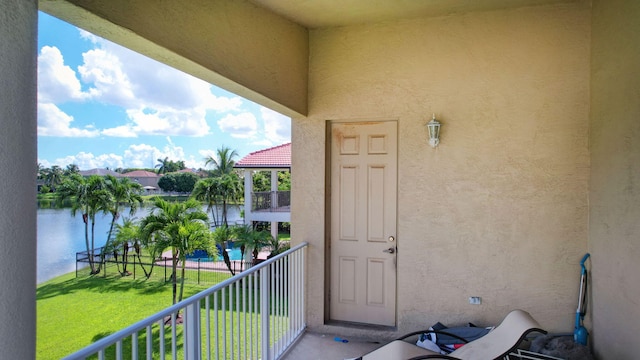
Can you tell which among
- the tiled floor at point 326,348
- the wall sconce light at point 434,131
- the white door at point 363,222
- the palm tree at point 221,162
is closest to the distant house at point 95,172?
the palm tree at point 221,162

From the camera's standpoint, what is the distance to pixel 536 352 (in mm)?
3436

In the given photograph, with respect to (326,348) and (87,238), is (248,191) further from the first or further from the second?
(326,348)

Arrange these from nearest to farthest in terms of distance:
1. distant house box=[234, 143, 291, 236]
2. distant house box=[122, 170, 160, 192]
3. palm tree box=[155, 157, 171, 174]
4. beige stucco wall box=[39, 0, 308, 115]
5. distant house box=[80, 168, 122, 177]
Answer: beige stucco wall box=[39, 0, 308, 115], distant house box=[234, 143, 291, 236], distant house box=[80, 168, 122, 177], distant house box=[122, 170, 160, 192], palm tree box=[155, 157, 171, 174]

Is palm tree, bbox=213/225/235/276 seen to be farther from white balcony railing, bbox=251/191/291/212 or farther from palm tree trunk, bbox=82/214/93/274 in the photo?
palm tree trunk, bbox=82/214/93/274

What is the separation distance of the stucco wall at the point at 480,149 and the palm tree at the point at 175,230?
23.5ft

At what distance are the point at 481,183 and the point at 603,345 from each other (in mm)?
1863

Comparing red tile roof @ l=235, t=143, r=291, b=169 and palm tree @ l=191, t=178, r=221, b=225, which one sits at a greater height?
red tile roof @ l=235, t=143, r=291, b=169

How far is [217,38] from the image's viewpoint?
268 centimetres

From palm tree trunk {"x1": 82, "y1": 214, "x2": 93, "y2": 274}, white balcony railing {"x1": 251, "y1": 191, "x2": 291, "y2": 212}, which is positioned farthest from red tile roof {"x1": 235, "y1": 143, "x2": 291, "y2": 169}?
palm tree trunk {"x1": 82, "y1": 214, "x2": 93, "y2": 274}

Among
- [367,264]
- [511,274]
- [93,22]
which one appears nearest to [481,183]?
[511,274]

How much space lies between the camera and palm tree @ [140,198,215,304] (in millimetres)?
10367

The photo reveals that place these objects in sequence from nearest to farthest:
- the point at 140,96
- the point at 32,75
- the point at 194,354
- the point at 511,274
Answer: the point at 32,75 < the point at 194,354 < the point at 511,274 < the point at 140,96

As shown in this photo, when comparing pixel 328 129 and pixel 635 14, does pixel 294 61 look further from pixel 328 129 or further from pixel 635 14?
pixel 635 14

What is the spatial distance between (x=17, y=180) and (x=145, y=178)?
25.9 meters
